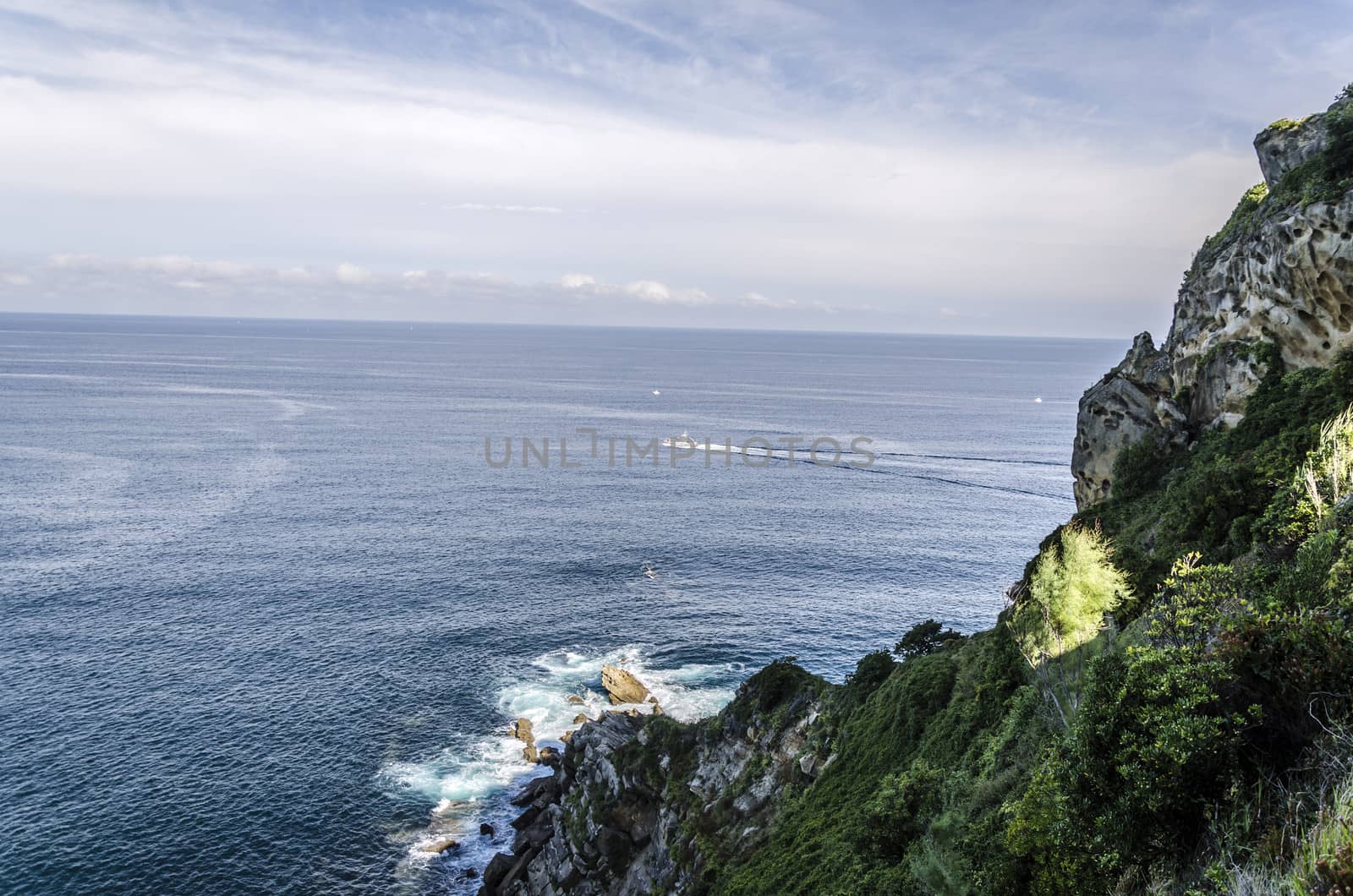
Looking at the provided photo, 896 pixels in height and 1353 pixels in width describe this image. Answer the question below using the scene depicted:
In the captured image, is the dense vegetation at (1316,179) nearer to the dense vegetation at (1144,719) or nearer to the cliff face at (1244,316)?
the cliff face at (1244,316)

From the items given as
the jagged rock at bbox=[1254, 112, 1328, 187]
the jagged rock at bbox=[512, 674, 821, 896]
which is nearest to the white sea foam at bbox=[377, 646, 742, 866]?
the jagged rock at bbox=[512, 674, 821, 896]

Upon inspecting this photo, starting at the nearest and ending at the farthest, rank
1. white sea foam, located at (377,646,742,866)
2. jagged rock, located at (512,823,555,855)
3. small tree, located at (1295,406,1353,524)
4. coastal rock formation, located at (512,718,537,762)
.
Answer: small tree, located at (1295,406,1353,524), jagged rock, located at (512,823,555,855), white sea foam, located at (377,646,742,866), coastal rock formation, located at (512,718,537,762)

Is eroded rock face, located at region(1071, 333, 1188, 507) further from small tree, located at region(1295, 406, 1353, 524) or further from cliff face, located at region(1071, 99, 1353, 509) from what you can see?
small tree, located at region(1295, 406, 1353, 524)

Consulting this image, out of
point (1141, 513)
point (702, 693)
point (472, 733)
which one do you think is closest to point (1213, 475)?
point (1141, 513)

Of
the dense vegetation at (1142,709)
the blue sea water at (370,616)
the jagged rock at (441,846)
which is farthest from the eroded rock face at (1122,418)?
the jagged rock at (441,846)

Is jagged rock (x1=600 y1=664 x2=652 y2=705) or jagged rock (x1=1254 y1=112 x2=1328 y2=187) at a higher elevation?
jagged rock (x1=1254 y1=112 x2=1328 y2=187)

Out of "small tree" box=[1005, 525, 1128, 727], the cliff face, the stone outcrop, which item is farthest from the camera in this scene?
the stone outcrop

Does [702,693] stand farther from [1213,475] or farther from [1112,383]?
[1213,475]
